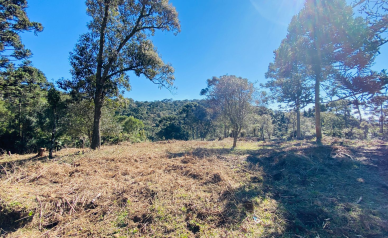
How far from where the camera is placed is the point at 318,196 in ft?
14.4

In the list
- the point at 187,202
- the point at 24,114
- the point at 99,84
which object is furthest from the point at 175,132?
the point at 187,202

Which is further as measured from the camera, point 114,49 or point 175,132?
point 175,132

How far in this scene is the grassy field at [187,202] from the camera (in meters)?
2.98

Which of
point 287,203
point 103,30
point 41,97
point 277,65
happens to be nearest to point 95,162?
point 287,203

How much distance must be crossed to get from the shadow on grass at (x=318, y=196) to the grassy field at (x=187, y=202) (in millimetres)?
22

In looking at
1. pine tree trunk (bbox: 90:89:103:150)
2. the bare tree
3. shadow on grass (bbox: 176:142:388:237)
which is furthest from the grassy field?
the bare tree

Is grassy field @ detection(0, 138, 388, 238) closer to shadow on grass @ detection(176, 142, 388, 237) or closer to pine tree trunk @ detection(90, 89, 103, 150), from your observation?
shadow on grass @ detection(176, 142, 388, 237)

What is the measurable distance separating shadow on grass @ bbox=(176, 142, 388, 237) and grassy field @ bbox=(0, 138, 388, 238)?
22mm

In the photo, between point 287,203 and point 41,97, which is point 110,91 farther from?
point 41,97

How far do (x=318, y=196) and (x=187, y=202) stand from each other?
387cm

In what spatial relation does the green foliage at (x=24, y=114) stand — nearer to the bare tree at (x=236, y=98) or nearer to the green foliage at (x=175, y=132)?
the bare tree at (x=236, y=98)

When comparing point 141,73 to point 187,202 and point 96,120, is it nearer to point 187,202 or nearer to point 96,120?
point 96,120

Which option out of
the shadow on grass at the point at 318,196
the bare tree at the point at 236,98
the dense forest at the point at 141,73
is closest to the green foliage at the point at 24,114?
the dense forest at the point at 141,73

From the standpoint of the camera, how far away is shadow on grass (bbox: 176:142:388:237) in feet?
10.4
